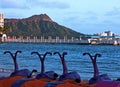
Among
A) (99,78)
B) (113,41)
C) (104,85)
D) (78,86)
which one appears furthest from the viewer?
(113,41)

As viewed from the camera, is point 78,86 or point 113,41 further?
point 113,41

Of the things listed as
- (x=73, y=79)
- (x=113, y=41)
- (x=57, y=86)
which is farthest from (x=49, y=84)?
(x=113, y=41)

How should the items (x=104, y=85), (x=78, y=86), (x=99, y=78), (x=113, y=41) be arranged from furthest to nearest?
(x=113, y=41)
(x=99, y=78)
(x=78, y=86)
(x=104, y=85)

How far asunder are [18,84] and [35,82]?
1.41 ft

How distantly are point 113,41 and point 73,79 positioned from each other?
18007 cm

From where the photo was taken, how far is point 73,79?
1230 cm

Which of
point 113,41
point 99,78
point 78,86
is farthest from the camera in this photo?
point 113,41

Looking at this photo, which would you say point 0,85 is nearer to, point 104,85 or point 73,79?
point 73,79

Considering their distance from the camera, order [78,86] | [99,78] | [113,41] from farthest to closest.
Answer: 1. [113,41]
2. [99,78]
3. [78,86]

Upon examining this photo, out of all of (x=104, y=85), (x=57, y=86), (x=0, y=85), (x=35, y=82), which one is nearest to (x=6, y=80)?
(x=0, y=85)

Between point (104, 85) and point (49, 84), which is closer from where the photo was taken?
point (104, 85)

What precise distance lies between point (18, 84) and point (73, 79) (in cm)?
143

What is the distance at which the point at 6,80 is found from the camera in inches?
492

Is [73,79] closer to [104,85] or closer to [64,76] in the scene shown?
[64,76]
